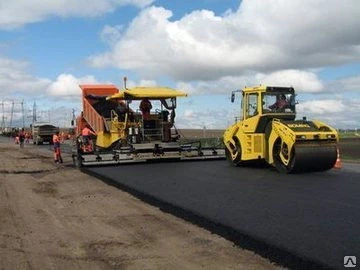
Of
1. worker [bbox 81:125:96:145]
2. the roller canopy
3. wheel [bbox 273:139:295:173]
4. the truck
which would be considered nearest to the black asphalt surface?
wheel [bbox 273:139:295:173]

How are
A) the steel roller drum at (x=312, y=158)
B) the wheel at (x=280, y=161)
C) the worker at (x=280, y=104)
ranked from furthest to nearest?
the worker at (x=280, y=104)
the wheel at (x=280, y=161)
the steel roller drum at (x=312, y=158)

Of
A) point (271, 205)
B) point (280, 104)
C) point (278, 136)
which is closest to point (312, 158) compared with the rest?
point (278, 136)

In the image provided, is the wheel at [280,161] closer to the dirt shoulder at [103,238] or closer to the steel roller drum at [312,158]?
the steel roller drum at [312,158]

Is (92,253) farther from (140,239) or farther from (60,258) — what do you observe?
(140,239)

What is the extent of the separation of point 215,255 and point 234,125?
34.3ft

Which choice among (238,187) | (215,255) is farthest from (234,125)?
(215,255)

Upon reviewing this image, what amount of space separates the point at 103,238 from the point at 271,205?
297 centimetres

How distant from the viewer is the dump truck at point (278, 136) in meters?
13.5

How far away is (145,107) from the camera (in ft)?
65.7

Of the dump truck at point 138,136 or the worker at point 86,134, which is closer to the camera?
the dump truck at point 138,136

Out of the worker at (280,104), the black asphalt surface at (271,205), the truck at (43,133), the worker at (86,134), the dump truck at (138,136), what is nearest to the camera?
the black asphalt surface at (271,205)

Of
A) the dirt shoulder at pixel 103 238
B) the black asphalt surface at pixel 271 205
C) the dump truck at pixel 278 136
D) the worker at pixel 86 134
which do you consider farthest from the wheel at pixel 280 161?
the worker at pixel 86 134

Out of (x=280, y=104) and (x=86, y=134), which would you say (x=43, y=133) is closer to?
(x=86, y=134)

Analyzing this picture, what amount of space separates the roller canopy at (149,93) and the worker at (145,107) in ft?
1.22
